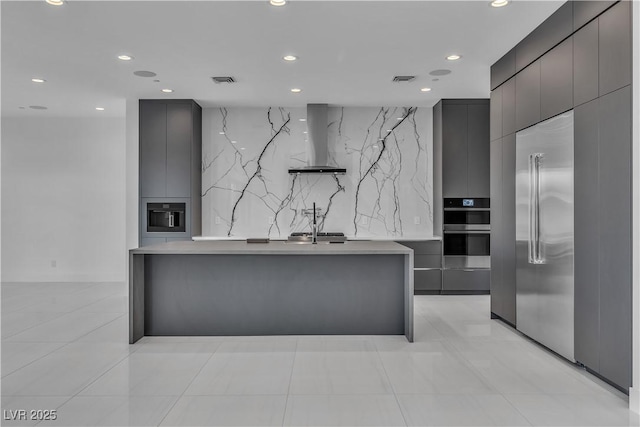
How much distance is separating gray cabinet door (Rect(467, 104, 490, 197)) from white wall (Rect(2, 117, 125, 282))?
5411mm

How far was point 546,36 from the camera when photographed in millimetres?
3406

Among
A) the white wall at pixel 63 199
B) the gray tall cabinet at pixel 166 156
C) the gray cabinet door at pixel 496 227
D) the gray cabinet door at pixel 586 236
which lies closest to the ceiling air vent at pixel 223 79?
the gray tall cabinet at pixel 166 156

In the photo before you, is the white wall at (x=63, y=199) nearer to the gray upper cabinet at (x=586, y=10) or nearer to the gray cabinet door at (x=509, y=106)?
the gray cabinet door at (x=509, y=106)

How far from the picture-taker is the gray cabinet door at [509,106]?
4000 mm

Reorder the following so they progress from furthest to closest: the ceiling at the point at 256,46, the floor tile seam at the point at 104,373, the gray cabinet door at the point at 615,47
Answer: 1. the ceiling at the point at 256,46
2. the floor tile seam at the point at 104,373
3. the gray cabinet door at the point at 615,47

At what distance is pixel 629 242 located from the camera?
247cm

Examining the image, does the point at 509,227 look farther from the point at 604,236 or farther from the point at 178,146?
the point at 178,146

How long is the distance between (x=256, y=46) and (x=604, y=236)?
319 cm

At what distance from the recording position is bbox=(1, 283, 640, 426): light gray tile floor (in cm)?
234

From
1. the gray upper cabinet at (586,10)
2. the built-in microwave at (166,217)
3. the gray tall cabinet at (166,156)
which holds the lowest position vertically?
the built-in microwave at (166,217)

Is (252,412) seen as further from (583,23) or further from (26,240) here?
(26,240)

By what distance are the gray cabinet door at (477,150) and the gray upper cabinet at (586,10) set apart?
289 cm

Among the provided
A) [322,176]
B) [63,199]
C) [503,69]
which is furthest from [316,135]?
[63,199]

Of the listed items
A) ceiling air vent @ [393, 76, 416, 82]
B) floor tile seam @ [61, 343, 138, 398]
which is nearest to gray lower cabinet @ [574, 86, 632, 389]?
ceiling air vent @ [393, 76, 416, 82]
